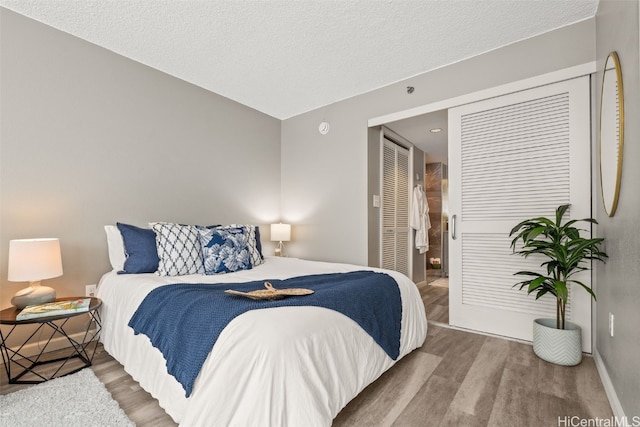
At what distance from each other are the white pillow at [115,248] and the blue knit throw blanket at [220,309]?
86 centimetres

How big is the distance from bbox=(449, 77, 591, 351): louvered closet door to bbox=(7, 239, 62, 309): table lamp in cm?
332

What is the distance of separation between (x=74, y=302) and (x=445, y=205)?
6.16 m

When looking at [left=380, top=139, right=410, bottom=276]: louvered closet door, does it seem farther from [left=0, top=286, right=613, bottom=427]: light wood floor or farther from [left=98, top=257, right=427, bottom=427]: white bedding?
[left=98, top=257, right=427, bottom=427]: white bedding

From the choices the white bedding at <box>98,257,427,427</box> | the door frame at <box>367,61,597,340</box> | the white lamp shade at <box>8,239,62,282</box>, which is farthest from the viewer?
the door frame at <box>367,61,597,340</box>

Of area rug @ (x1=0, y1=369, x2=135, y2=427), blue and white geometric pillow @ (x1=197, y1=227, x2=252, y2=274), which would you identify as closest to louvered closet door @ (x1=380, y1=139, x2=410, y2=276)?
blue and white geometric pillow @ (x1=197, y1=227, x2=252, y2=274)

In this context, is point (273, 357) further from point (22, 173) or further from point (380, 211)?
point (380, 211)

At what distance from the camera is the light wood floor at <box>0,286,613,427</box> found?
1.57 metres

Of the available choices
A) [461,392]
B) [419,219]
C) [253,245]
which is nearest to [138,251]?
[253,245]

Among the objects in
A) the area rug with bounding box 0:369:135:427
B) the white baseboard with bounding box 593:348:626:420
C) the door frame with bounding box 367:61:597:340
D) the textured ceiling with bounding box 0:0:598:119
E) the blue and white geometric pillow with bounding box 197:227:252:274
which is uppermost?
the textured ceiling with bounding box 0:0:598:119

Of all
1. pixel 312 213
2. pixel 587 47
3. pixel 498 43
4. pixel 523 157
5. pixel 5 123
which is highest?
pixel 498 43

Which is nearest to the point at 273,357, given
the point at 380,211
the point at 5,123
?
the point at 5,123

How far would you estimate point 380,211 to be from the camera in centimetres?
387

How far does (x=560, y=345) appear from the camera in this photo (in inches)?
84.7

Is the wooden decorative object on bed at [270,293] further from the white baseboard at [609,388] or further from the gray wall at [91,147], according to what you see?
the gray wall at [91,147]
